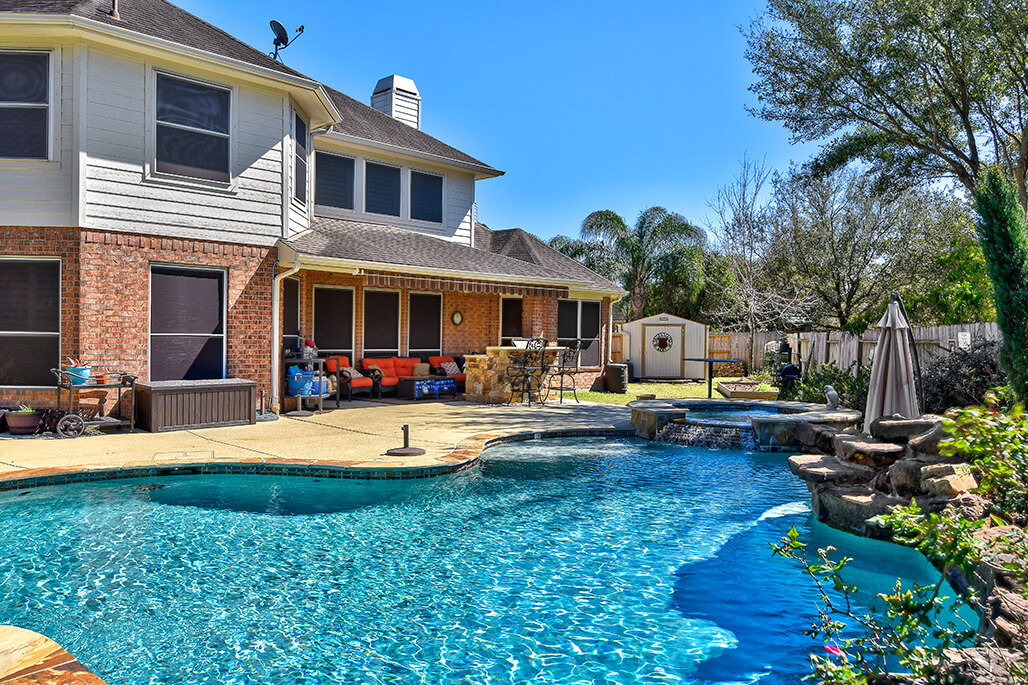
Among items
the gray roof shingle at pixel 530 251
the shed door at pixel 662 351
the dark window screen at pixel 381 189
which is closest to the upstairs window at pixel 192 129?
the dark window screen at pixel 381 189

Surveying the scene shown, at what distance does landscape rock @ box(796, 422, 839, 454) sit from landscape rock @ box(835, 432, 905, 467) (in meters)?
2.35

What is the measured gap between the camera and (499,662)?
378 centimetres

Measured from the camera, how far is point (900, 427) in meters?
6.61

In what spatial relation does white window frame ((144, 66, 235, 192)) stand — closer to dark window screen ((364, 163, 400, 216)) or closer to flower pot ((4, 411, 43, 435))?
flower pot ((4, 411, 43, 435))

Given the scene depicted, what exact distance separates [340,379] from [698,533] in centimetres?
991

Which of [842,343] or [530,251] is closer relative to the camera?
[842,343]

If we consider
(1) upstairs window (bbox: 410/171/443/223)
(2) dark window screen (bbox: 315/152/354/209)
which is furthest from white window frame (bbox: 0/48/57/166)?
(1) upstairs window (bbox: 410/171/443/223)

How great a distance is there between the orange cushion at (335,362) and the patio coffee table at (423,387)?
4.32 ft

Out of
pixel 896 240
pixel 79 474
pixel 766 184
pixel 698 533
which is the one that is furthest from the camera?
pixel 766 184

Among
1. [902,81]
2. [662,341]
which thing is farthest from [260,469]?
[662,341]

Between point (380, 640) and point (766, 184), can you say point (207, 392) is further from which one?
point (766, 184)

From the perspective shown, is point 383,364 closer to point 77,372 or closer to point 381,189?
point 381,189

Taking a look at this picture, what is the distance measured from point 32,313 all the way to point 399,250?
6.63 m

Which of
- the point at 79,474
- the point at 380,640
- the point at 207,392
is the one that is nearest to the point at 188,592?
the point at 380,640
